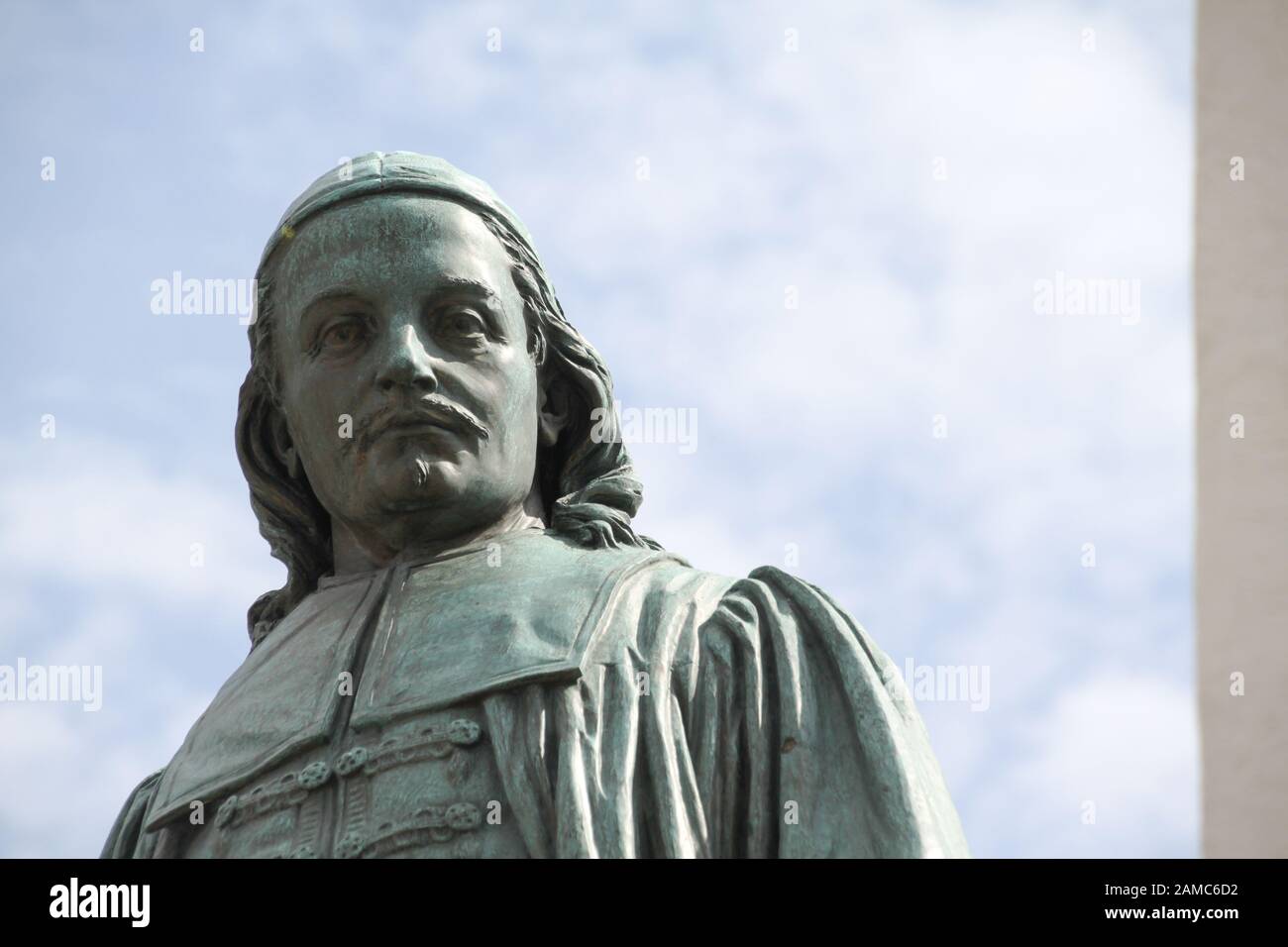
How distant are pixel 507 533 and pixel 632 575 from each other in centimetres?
55

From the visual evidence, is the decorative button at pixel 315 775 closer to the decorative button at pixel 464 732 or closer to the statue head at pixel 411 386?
the decorative button at pixel 464 732

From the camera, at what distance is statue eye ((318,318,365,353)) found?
9672mm

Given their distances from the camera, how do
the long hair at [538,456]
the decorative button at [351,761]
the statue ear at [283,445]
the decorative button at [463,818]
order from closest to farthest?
the decorative button at [463,818] → the decorative button at [351,761] → the long hair at [538,456] → the statue ear at [283,445]

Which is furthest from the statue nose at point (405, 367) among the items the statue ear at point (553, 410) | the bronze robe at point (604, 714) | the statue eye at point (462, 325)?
the statue ear at point (553, 410)

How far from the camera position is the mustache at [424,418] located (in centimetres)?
947

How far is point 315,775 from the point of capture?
880cm

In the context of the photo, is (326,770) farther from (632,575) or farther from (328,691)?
(632,575)

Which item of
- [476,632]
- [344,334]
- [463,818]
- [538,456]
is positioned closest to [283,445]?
[344,334]

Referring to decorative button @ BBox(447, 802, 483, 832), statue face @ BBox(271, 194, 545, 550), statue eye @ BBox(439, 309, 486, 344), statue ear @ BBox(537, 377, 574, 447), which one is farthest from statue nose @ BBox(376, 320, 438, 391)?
decorative button @ BBox(447, 802, 483, 832)

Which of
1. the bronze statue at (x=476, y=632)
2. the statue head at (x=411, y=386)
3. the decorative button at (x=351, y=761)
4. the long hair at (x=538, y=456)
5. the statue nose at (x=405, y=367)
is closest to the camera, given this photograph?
the bronze statue at (x=476, y=632)

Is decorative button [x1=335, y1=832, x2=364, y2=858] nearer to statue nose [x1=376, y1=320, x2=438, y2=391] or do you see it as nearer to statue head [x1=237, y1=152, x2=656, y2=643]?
statue head [x1=237, y1=152, x2=656, y2=643]

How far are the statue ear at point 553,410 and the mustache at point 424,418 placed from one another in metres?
0.57

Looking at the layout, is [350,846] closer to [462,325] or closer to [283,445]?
[462,325]
